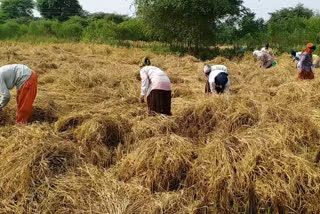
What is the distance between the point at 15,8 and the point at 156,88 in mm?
39438

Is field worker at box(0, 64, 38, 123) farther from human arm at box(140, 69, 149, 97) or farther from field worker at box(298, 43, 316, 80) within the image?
field worker at box(298, 43, 316, 80)

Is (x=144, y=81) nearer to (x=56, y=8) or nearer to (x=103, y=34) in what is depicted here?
(x=103, y=34)

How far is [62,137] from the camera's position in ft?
11.1

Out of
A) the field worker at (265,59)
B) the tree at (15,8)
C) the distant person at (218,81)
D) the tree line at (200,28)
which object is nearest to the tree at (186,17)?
the tree line at (200,28)

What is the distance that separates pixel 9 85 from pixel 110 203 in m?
2.09

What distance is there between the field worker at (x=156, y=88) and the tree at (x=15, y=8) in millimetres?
37822

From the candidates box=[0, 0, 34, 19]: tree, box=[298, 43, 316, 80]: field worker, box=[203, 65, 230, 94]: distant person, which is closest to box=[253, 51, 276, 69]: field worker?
box=[298, 43, 316, 80]: field worker

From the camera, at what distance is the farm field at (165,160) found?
2.39 meters

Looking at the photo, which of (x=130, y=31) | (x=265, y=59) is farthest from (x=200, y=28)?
(x=130, y=31)

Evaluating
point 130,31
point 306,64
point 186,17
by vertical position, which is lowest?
point 306,64

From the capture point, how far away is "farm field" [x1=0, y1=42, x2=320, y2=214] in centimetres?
239

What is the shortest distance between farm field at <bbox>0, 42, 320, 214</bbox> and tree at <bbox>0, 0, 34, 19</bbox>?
124ft

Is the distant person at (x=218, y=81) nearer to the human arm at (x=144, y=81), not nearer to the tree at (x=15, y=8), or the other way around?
the human arm at (x=144, y=81)

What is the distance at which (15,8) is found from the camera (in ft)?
119
